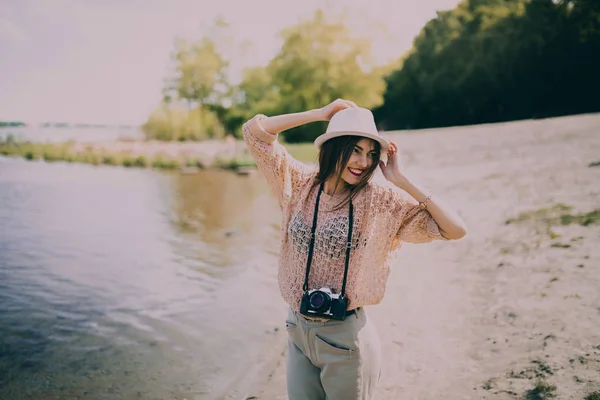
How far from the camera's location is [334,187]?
206cm

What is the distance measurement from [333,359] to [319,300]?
0.88 feet

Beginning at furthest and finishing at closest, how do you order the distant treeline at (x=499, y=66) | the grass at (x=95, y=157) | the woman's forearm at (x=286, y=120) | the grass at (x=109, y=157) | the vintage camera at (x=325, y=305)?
1. the distant treeline at (x=499, y=66)
2. the grass at (x=95, y=157)
3. the grass at (x=109, y=157)
4. the woman's forearm at (x=286, y=120)
5. the vintage camera at (x=325, y=305)

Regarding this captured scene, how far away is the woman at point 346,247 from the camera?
1920mm

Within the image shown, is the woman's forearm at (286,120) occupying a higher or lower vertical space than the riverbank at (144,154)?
lower

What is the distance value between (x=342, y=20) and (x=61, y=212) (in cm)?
2688

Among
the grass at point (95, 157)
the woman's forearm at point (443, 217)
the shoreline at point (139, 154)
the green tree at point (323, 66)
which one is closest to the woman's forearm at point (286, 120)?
the woman's forearm at point (443, 217)

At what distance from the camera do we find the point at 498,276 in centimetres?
536

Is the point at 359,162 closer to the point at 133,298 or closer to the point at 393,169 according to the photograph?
the point at 393,169

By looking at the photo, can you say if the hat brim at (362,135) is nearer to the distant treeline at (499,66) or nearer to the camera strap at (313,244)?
the camera strap at (313,244)

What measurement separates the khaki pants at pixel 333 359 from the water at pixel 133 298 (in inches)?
89.1

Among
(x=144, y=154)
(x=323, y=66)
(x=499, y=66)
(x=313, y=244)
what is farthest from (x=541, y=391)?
(x=323, y=66)

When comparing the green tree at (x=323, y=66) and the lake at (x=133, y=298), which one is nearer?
the lake at (x=133, y=298)

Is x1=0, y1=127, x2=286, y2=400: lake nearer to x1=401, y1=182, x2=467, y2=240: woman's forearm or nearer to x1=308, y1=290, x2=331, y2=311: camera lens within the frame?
x1=308, y1=290, x2=331, y2=311: camera lens

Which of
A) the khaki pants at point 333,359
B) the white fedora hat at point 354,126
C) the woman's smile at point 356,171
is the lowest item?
the khaki pants at point 333,359
